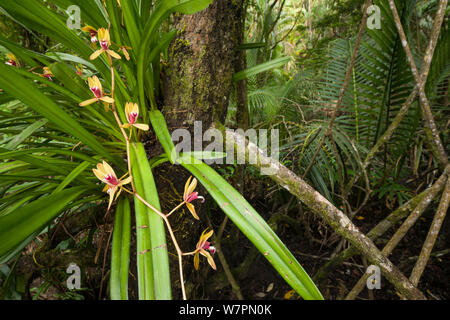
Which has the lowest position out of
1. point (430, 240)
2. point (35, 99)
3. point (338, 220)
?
point (430, 240)

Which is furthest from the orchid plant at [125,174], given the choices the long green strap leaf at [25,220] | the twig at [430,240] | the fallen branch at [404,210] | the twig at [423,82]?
the twig at [423,82]

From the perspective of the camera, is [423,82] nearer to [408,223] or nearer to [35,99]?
[408,223]

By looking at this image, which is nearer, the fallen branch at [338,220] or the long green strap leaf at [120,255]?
the long green strap leaf at [120,255]

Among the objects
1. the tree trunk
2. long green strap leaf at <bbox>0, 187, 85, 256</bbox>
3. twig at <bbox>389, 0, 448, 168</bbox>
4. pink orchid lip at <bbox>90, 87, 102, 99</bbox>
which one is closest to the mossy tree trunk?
the tree trunk

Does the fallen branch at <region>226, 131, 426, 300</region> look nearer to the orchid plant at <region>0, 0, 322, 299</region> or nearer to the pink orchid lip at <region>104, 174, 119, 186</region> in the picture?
the orchid plant at <region>0, 0, 322, 299</region>

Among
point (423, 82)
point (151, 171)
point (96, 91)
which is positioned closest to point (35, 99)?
point (96, 91)

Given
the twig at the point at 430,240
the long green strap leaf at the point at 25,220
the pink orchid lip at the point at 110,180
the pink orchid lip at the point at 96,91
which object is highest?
the pink orchid lip at the point at 96,91

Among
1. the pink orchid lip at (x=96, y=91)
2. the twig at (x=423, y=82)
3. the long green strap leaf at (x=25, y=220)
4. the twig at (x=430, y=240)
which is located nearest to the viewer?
the long green strap leaf at (x=25, y=220)

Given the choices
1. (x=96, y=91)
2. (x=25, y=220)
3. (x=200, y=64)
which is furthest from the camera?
(x=200, y=64)

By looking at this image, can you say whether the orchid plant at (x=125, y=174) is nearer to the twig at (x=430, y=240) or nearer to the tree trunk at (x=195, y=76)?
the tree trunk at (x=195, y=76)

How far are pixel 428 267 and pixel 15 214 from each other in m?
1.63

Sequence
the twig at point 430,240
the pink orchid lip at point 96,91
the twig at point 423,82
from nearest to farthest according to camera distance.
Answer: the pink orchid lip at point 96,91 → the twig at point 430,240 → the twig at point 423,82

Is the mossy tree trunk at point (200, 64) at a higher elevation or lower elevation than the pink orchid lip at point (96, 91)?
higher
